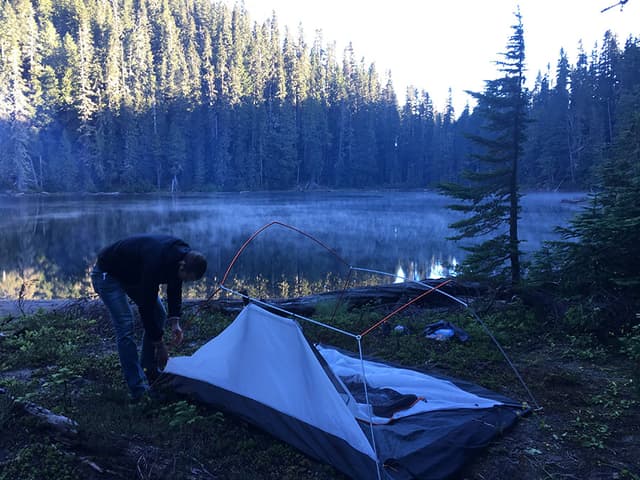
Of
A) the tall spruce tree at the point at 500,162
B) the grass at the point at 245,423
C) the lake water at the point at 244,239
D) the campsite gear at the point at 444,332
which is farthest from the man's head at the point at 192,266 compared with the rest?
the lake water at the point at 244,239

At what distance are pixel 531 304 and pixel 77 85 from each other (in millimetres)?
57422

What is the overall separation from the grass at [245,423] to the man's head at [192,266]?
1097 millimetres

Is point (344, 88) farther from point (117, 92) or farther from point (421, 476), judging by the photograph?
point (421, 476)

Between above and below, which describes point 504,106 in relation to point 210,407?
above

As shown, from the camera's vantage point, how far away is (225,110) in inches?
2448

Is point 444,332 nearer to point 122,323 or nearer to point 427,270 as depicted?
point 122,323

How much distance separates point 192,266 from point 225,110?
62.3 m

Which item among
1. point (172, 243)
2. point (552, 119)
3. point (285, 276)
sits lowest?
point (285, 276)

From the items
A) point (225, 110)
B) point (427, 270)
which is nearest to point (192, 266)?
point (427, 270)

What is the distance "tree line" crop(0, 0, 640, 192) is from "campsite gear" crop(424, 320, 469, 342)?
35.5m

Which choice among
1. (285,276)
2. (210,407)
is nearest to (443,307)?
(210,407)

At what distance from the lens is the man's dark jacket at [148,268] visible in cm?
364

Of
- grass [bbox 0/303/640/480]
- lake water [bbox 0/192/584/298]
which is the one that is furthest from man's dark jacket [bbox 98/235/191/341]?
lake water [bbox 0/192/584/298]

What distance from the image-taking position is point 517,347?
5863mm
